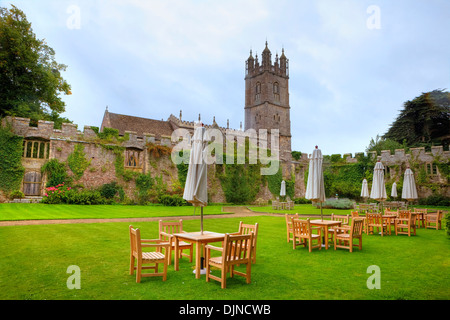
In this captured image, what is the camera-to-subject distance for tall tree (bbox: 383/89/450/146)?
115 feet

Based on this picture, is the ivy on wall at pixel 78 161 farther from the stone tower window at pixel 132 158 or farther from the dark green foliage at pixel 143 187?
the dark green foliage at pixel 143 187

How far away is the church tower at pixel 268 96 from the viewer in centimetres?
5556

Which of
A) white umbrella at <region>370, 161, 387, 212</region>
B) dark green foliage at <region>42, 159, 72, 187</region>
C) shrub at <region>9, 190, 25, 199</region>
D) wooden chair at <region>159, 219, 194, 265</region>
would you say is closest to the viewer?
wooden chair at <region>159, 219, 194, 265</region>

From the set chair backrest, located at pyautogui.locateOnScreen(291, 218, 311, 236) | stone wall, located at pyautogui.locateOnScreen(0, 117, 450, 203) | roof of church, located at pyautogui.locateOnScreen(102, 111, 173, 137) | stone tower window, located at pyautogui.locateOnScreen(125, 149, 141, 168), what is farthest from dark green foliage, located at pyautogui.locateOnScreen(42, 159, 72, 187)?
chair backrest, located at pyautogui.locateOnScreen(291, 218, 311, 236)

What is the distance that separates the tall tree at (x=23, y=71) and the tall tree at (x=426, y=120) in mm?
39067

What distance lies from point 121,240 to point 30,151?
56.2 feet

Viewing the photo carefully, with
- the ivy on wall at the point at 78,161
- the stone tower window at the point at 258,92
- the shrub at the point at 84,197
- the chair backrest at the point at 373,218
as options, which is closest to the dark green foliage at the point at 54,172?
the ivy on wall at the point at 78,161

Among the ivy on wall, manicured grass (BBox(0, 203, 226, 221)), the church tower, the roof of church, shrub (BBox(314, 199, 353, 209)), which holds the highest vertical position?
the church tower

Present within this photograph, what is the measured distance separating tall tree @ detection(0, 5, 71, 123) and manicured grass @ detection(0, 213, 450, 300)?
18936mm

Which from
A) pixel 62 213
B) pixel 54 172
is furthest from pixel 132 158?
pixel 62 213

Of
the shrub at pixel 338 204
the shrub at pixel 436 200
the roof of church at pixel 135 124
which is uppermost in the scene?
the roof of church at pixel 135 124

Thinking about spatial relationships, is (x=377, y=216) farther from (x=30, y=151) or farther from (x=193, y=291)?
(x=30, y=151)

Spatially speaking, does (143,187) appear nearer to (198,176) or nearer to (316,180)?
(316,180)

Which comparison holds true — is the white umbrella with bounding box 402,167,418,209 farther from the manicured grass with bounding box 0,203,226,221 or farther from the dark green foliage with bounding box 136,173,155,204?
the dark green foliage with bounding box 136,173,155,204
